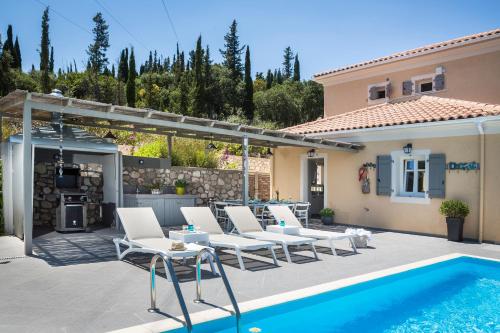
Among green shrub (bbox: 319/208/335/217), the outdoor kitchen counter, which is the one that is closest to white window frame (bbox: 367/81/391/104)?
green shrub (bbox: 319/208/335/217)

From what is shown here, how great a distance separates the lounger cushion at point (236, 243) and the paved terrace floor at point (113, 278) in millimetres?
389

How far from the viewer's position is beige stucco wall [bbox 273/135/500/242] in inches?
450

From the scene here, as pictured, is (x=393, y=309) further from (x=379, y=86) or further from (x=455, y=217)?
(x=379, y=86)

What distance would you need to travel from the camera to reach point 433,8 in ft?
48.9

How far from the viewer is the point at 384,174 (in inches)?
542

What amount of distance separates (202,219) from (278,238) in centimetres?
183

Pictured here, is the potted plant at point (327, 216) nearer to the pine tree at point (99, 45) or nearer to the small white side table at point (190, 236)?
the small white side table at point (190, 236)

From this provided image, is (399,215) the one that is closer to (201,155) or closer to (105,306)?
(201,155)

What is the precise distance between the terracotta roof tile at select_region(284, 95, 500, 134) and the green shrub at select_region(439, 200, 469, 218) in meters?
2.36

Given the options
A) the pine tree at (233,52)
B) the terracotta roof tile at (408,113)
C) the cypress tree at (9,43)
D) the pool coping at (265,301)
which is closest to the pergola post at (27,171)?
the pool coping at (265,301)

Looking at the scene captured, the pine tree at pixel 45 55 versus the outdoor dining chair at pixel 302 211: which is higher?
the pine tree at pixel 45 55

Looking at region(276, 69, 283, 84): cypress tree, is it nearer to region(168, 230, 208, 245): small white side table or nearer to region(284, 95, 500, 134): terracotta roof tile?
region(284, 95, 500, 134): terracotta roof tile

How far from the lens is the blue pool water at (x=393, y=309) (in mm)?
5391

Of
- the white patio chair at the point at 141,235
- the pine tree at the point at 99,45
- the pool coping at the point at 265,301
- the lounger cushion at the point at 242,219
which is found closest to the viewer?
the pool coping at the point at 265,301
